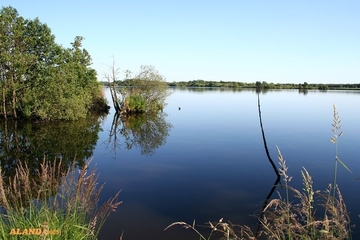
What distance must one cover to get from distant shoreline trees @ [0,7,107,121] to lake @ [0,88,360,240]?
10.4 ft

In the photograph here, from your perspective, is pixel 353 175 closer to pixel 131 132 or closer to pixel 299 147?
pixel 299 147

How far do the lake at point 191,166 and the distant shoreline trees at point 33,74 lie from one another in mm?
3166

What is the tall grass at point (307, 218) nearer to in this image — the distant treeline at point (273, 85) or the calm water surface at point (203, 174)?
the calm water surface at point (203, 174)

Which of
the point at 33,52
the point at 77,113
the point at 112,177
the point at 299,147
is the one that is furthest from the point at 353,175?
the point at 33,52

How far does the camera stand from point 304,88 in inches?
5113

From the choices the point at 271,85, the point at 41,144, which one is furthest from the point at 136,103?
the point at 271,85

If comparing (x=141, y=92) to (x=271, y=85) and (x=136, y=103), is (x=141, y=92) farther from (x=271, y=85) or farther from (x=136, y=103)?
(x=271, y=85)

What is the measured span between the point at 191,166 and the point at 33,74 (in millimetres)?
20736

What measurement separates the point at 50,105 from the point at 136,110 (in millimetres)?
12612

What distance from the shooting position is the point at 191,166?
12.7 meters

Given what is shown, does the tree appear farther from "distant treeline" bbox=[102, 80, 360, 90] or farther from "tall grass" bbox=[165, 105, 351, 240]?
"distant treeline" bbox=[102, 80, 360, 90]

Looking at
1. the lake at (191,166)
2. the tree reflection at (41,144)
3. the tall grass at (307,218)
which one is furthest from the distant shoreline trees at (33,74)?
the tall grass at (307,218)

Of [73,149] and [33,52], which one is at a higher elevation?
[33,52]

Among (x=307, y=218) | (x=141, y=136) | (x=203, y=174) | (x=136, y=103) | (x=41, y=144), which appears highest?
(x=307, y=218)
